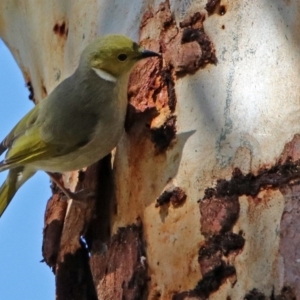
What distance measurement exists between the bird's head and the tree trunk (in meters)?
0.07

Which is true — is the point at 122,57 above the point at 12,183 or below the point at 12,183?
above

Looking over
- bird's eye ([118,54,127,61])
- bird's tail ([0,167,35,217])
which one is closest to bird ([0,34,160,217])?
bird's eye ([118,54,127,61])

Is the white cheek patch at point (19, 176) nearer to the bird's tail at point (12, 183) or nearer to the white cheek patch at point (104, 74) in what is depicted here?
the bird's tail at point (12, 183)

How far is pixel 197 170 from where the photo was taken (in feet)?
8.87

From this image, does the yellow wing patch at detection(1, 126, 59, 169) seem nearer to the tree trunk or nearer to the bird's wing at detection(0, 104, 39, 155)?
the bird's wing at detection(0, 104, 39, 155)

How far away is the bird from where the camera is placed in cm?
342

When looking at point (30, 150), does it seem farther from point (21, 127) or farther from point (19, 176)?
point (19, 176)

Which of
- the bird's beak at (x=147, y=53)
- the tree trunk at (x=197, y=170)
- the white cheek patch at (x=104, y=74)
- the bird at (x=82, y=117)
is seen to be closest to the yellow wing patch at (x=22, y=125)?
the bird at (x=82, y=117)

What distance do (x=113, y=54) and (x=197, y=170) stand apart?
107 cm

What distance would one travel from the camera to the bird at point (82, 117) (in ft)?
11.2

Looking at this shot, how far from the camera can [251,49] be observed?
2.70 metres

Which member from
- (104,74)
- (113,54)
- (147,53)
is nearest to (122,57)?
(113,54)

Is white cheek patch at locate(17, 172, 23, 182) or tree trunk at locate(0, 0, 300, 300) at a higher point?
white cheek patch at locate(17, 172, 23, 182)

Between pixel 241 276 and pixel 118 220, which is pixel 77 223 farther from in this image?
pixel 241 276
